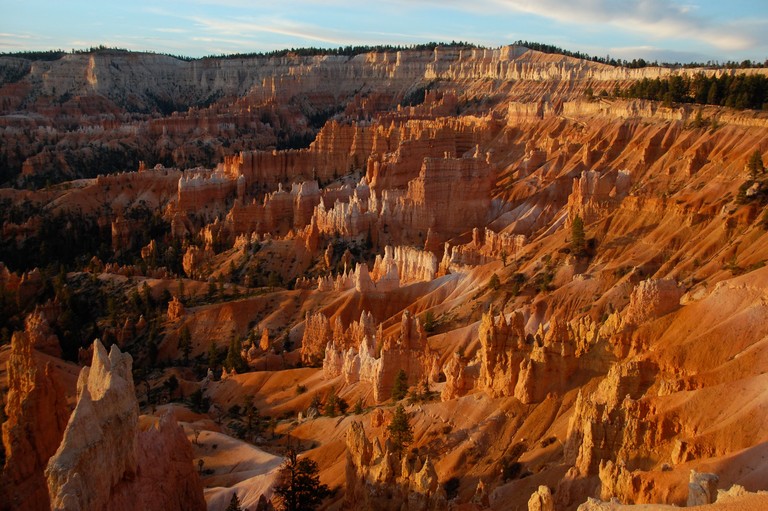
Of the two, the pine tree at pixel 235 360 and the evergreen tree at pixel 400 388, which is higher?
the evergreen tree at pixel 400 388

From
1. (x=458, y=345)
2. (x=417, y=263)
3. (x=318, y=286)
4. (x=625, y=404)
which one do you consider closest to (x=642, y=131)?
(x=417, y=263)

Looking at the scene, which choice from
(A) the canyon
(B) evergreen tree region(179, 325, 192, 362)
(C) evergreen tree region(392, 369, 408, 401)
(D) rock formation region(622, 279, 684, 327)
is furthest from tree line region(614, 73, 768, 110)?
(B) evergreen tree region(179, 325, 192, 362)

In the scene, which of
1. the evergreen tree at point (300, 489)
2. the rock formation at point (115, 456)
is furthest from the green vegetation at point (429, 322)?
the rock formation at point (115, 456)

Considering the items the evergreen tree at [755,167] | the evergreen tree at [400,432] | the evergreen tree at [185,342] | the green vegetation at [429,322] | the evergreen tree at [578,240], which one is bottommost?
the evergreen tree at [185,342]

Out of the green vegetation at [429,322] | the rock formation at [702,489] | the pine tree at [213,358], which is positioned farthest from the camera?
the pine tree at [213,358]

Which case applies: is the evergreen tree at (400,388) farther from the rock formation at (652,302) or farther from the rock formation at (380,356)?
the rock formation at (652,302)

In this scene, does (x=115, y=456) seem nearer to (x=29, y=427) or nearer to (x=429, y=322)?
(x=29, y=427)

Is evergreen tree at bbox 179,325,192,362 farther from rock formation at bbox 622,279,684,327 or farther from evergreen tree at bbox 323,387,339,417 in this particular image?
rock formation at bbox 622,279,684,327
